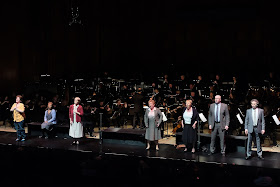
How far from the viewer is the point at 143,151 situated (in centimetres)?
858

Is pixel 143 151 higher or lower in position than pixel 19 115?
lower

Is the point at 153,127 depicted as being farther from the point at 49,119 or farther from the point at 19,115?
the point at 19,115

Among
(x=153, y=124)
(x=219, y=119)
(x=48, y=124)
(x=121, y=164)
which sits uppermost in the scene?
(x=219, y=119)

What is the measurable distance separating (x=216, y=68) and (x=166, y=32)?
120 inches

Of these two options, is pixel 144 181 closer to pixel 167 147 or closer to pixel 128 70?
pixel 167 147

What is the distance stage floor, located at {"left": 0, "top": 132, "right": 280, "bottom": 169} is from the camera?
7574 millimetres

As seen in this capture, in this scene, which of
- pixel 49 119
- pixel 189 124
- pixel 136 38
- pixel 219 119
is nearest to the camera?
pixel 219 119

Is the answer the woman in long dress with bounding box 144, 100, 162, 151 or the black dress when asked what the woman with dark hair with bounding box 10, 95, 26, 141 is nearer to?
the woman in long dress with bounding box 144, 100, 162, 151

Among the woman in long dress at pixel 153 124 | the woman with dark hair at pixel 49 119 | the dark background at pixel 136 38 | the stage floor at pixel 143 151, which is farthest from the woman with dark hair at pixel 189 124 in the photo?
the dark background at pixel 136 38

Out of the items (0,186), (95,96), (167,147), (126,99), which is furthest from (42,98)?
(0,186)

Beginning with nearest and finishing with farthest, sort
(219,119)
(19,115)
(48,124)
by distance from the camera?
(219,119)
(19,115)
(48,124)

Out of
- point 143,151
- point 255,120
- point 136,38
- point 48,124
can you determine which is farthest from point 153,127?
point 136,38

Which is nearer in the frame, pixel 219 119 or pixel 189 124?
pixel 219 119

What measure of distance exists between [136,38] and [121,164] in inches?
381
